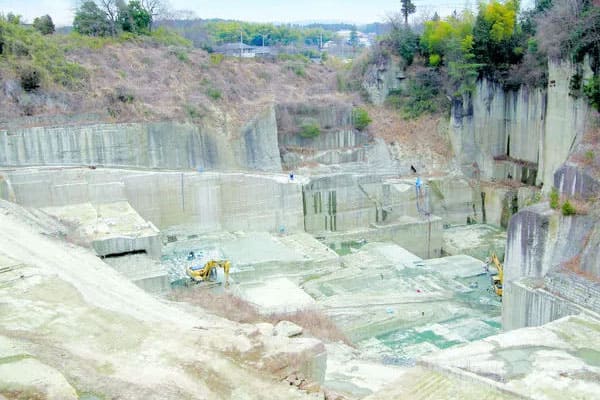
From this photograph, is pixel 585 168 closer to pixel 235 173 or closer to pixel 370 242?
pixel 370 242

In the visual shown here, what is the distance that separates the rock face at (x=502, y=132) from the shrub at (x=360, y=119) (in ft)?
12.9

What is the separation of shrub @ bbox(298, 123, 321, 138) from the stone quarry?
0.50 m

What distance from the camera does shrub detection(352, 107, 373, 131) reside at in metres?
28.3

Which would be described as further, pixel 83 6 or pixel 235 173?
pixel 83 6

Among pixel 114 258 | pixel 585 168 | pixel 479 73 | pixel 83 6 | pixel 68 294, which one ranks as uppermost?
pixel 83 6

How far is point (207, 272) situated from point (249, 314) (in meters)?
2.60

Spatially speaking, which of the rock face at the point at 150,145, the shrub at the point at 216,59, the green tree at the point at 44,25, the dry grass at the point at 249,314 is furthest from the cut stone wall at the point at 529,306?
the green tree at the point at 44,25

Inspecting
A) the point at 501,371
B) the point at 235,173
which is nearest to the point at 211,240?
the point at 235,173

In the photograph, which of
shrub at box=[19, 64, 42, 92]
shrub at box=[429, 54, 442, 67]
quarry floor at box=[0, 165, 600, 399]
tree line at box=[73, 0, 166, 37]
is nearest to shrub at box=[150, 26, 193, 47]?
tree line at box=[73, 0, 166, 37]

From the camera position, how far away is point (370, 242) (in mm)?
23125

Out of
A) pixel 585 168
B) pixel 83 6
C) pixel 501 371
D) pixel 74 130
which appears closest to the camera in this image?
pixel 501 371

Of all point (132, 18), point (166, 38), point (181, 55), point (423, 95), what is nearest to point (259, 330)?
point (423, 95)

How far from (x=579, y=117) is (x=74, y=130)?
1796 cm

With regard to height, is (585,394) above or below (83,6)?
below
